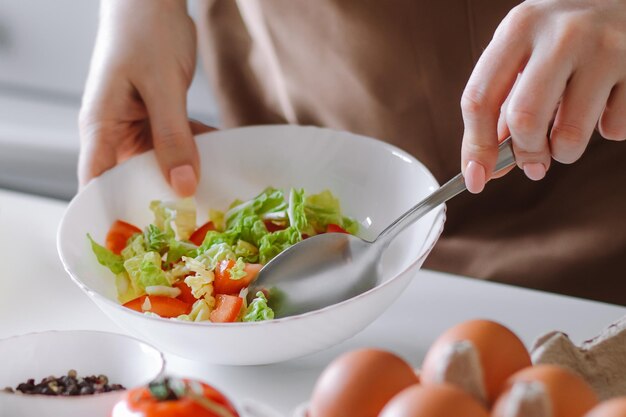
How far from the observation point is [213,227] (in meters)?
1.21

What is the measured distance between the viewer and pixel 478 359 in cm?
62

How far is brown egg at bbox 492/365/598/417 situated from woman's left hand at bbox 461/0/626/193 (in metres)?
0.30

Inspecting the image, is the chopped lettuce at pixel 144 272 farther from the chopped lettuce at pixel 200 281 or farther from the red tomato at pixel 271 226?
the red tomato at pixel 271 226

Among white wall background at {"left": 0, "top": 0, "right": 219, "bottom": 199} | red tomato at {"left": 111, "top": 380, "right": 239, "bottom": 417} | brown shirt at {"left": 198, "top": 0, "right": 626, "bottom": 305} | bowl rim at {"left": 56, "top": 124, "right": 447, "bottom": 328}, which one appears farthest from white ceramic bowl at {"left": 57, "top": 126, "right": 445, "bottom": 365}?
white wall background at {"left": 0, "top": 0, "right": 219, "bottom": 199}

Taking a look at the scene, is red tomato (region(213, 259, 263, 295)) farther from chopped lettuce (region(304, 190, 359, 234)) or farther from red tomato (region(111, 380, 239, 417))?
red tomato (region(111, 380, 239, 417))

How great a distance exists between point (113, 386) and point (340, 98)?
0.64 m

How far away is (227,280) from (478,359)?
1.56ft

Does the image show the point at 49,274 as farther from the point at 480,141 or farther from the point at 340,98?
the point at 480,141

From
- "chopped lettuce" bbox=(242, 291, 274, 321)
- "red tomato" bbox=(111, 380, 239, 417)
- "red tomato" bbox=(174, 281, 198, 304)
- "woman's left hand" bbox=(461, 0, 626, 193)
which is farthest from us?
"red tomato" bbox=(174, 281, 198, 304)

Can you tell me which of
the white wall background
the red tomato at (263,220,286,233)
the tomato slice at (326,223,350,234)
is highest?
the red tomato at (263,220,286,233)

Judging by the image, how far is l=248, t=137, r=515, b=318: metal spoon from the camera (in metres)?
0.99

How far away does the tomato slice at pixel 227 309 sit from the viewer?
3.25 ft

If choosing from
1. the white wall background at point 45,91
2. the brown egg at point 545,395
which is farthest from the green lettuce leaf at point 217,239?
the white wall background at point 45,91

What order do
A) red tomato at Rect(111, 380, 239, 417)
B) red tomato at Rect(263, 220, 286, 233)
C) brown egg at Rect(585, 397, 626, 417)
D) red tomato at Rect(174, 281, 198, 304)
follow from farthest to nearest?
1. red tomato at Rect(263, 220, 286, 233)
2. red tomato at Rect(174, 281, 198, 304)
3. red tomato at Rect(111, 380, 239, 417)
4. brown egg at Rect(585, 397, 626, 417)
